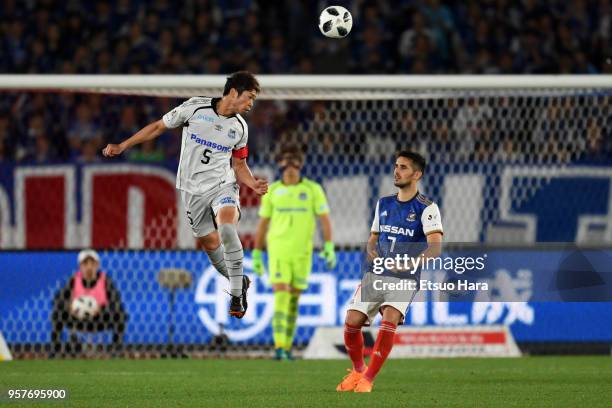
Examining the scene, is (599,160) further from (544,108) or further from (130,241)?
(130,241)

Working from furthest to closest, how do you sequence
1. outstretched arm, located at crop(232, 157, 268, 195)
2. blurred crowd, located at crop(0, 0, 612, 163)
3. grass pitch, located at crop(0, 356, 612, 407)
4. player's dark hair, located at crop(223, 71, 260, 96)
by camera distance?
blurred crowd, located at crop(0, 0, 612, 163) → player's dark hair, located at crop(223, 71, 260, 96) → outstretched arm, located at crop(232, 157, 268, 195) → grass pitch, located at crop(0, 356, 612, 407)

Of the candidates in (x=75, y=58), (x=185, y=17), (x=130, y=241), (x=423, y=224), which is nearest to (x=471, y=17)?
(x=185, y=17)

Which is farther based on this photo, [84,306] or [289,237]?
[84,306]

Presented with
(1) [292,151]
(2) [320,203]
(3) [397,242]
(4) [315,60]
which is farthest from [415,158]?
(4) [315,60]

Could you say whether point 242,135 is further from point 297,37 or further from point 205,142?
point 297,37

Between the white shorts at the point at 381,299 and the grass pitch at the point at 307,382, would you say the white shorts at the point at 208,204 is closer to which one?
the white shorts at the point at 381,299

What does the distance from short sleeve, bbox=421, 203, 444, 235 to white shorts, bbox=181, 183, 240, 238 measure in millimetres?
1405

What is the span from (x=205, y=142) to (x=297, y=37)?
31.3 feet

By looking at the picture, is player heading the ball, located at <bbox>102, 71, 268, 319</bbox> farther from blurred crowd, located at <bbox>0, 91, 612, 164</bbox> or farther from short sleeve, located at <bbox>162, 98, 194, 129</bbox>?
blurred crowd, located at <bbox>0, 91, 612, 164</bbox>

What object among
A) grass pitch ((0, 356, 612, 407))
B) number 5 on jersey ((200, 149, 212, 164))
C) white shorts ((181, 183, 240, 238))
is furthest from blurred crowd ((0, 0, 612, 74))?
number 5 on jersey ((200, 149, 212, 164))

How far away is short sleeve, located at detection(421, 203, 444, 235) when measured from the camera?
956 centimetres

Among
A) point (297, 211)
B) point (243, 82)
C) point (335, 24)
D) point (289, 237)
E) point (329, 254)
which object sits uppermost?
point (335, 24)

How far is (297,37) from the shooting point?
1889 cm

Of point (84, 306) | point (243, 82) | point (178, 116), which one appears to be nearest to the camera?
point (243, 82)
